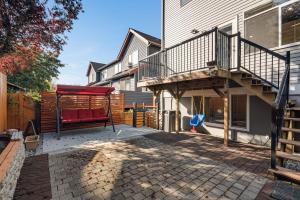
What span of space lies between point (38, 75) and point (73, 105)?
10.3 m

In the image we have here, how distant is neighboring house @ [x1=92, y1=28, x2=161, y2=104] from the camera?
1559 centimetres

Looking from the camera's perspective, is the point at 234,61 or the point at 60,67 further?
the point at 60,67

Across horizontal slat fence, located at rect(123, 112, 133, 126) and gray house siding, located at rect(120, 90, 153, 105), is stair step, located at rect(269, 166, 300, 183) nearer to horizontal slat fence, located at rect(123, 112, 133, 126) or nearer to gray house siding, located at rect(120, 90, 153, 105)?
horizontal slat fence, located at rect(123, 112, 133, 126)

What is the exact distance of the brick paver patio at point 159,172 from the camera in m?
3.05


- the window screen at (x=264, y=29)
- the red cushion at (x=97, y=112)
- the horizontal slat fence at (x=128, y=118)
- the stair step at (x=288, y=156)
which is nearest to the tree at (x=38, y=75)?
the red cushion at (x=97, y=112)

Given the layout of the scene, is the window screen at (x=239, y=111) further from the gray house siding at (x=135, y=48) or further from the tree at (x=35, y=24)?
the gray house siding at (x=135, y=48)

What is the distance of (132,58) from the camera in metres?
18.0

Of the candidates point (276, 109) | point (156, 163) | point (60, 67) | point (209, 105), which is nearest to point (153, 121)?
point (209, 105)

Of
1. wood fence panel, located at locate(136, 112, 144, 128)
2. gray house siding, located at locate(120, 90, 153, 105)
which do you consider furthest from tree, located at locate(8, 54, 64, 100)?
wood fence panel, located at locate(136, 112, 144, 128)

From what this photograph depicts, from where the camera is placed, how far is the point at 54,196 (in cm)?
292

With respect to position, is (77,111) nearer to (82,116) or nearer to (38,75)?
(82,116)

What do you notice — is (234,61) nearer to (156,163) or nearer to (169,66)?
(169,66)

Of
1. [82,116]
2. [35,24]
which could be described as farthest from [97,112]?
[35,24]

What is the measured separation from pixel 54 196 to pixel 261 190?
3.59 metres
